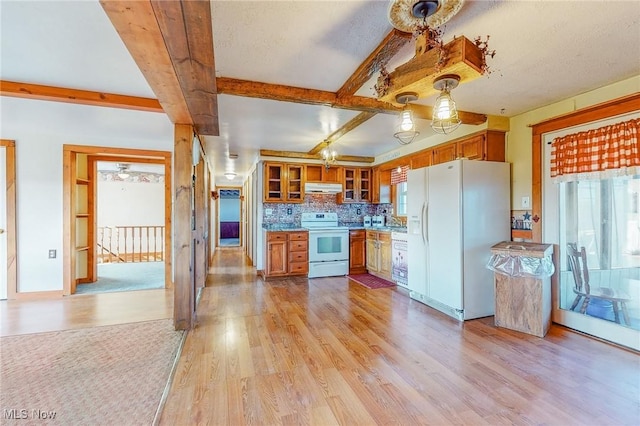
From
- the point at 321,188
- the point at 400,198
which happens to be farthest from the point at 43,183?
the point at 400,198

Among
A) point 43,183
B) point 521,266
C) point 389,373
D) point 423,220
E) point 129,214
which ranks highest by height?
point 43,183

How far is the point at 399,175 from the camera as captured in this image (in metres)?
5.09

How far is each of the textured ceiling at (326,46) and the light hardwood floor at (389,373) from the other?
2324mm

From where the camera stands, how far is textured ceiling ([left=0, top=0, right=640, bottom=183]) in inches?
64.3

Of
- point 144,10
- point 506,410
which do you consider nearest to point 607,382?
point 506,410

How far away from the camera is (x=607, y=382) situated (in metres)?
1.99

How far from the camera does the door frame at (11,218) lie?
3.84 meters

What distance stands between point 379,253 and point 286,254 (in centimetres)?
166

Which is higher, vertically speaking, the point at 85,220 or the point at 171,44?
the point at 171,44

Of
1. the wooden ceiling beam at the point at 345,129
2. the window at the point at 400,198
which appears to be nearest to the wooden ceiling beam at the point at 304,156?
the wooden ceiling beam at the point at 345,129

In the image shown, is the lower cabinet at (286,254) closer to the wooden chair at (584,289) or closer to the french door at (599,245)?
the french door at (599,245)

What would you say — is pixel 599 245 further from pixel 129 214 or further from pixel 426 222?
pixel 129 214

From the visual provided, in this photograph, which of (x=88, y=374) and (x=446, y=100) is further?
(x=88, y=374)

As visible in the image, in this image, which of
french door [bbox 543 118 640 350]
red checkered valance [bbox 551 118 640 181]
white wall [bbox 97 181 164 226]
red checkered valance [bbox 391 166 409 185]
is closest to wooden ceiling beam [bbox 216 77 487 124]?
red checkered valance [bbox 551 118 640 181]
